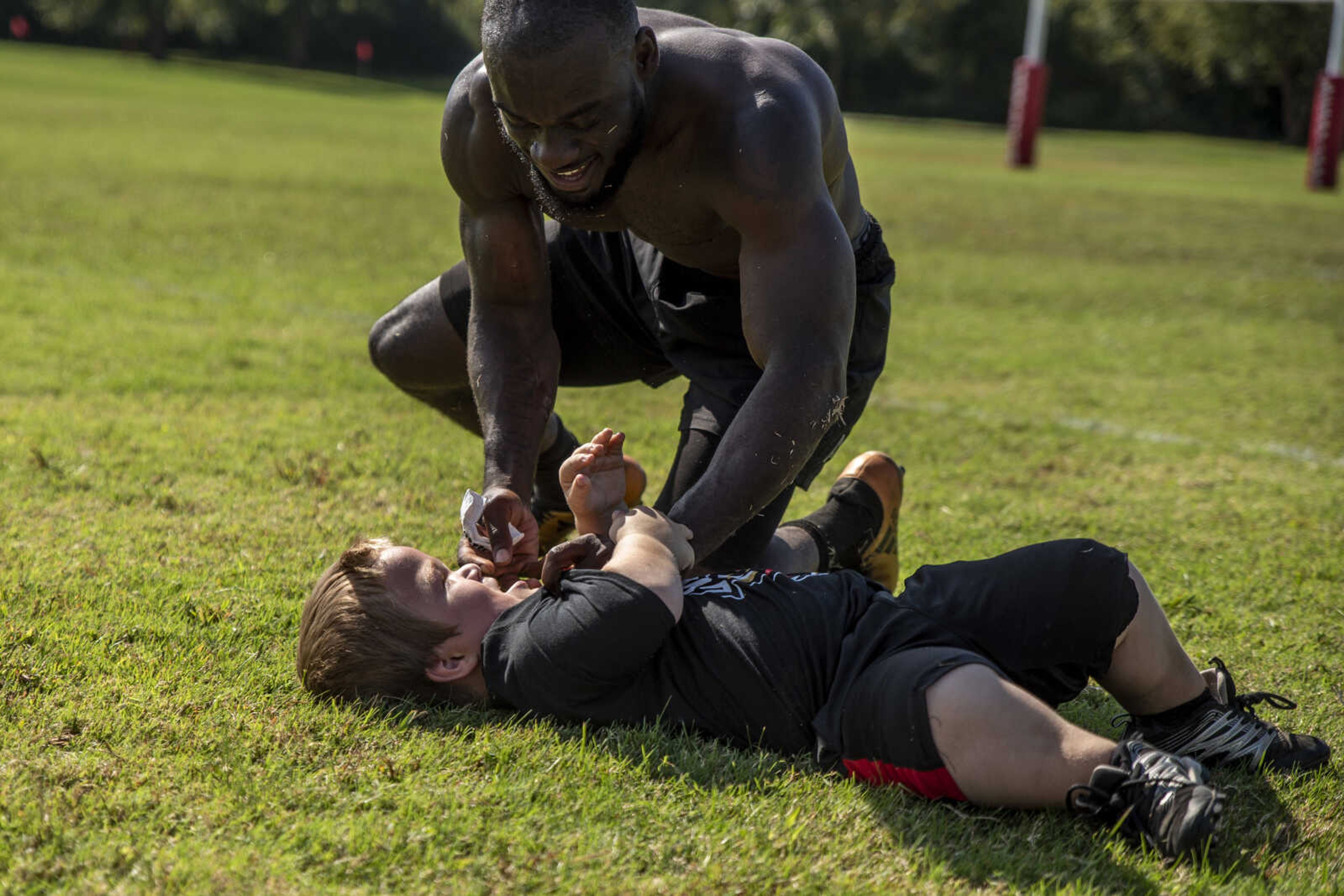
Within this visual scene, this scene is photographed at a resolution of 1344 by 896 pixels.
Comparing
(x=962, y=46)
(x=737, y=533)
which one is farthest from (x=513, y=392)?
(x=962, y=46)

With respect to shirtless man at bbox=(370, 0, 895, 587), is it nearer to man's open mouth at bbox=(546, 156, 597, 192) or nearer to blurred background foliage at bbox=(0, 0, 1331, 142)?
man's open mouth at bbox=(546, 156, 597, 192)

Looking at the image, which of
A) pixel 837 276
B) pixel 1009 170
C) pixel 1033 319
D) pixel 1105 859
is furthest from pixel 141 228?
pixel 1009 170

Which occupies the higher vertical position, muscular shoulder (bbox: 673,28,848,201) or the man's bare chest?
muscular shoulder (bbox: 673,28,848,201)

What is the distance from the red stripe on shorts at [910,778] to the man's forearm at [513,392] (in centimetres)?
120

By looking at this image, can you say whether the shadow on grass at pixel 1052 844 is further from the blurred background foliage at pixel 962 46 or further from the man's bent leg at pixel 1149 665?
the blurred background foliage at pixel 962 46

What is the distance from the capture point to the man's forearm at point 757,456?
2.91 metres

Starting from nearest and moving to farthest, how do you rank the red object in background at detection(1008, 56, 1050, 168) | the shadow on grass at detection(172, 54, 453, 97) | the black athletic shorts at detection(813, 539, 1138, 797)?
the black athletic shorts at detection(813, 539, 1138, 797)
the red object in background at detection(1008, 56, 1050, 168)
the shadow on grass at detection(172, 54, 453, 97)

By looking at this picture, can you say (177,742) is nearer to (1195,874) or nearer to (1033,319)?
(1195,874)

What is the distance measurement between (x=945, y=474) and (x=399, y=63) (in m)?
62.9

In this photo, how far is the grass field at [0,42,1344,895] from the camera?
8.00 feet

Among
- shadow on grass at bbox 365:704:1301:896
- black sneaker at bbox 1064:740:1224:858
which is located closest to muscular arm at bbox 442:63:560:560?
shadow on grass at bbox 365:704:1301:896

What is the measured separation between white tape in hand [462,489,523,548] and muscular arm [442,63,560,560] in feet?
0.64

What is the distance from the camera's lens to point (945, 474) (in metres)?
5.52

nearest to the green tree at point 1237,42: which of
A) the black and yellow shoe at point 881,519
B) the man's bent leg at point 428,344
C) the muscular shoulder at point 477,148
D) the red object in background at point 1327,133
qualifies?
the red object in background at point 1327,133
